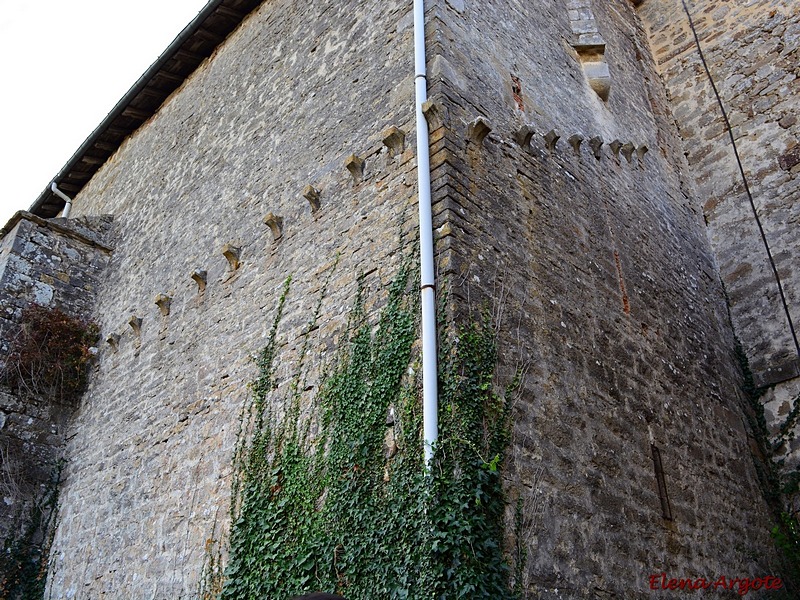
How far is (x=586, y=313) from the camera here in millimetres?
5227

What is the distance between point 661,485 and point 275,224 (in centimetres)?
364

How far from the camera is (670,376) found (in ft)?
19.6

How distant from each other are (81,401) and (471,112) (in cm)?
549

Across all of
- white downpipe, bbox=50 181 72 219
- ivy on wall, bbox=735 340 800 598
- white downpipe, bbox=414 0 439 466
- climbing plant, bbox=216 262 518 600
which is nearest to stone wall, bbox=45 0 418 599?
white downpipe, bbox=414 0 439 466

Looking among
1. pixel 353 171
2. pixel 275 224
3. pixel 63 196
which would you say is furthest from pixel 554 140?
pixel 63 196

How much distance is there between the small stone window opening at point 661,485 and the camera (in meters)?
5.07

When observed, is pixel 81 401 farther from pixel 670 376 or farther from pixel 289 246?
pixel 670 376

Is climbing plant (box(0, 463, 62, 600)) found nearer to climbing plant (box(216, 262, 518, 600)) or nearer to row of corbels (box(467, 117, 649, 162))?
climbing plant (box(216, 262, 518, 600))

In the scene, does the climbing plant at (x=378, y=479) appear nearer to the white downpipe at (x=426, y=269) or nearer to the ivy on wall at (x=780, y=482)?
the white downpipe at (x=426, y=269)

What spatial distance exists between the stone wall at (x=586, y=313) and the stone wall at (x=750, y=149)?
37 centimetres

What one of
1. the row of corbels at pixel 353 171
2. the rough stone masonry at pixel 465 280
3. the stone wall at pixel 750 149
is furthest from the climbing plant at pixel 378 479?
the stone wall at pixel 750 149

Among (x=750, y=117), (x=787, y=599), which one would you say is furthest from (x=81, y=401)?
(x=750, y=117)

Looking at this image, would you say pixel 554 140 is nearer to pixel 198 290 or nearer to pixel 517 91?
pixel 517 91

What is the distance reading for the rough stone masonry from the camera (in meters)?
4.51
